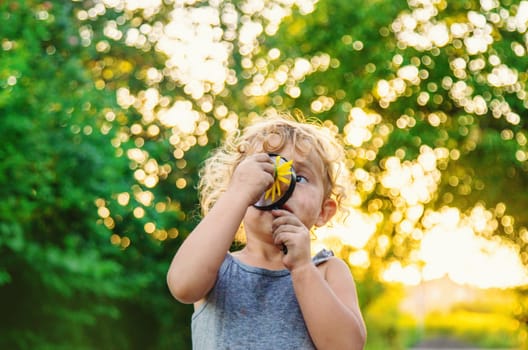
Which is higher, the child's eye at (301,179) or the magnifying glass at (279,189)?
the magnifying glass at (279,189)

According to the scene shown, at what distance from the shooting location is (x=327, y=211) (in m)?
2.20

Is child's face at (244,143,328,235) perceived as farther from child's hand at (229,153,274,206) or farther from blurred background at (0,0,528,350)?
blurred background at (0,0,528,350)

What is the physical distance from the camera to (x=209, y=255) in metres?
1.79

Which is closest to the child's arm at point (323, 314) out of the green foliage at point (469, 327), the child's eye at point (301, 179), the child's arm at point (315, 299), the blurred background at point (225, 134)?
the child's arm at point (315, 299)

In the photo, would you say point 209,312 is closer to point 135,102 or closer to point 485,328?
point 135,102

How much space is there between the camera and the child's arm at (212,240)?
179 cm

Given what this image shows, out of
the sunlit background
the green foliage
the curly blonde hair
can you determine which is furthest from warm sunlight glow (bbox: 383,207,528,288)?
the green foliage

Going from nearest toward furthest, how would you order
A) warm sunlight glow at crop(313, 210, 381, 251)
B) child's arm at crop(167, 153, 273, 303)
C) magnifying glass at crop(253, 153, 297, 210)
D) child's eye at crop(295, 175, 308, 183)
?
child's arm at crop(167, 153, 273, 303), magnifying glass at crop(253, 153, 297, 210), child's eye at crop(295, 175, 308, 183), warm sunlight glow at crop(313, 210, 381, 251)

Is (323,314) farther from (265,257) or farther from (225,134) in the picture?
(225,134)

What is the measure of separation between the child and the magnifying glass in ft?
0.06

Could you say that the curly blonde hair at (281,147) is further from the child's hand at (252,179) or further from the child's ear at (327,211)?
the child's hand at (252,179)

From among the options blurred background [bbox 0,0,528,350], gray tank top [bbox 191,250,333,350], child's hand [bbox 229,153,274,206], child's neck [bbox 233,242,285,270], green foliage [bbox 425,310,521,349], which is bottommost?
green foliage [bbox 425,310,521,349]

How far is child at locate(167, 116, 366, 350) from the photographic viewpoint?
1803 millimetres

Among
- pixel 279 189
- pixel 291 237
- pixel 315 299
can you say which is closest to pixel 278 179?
pixel 279 189
